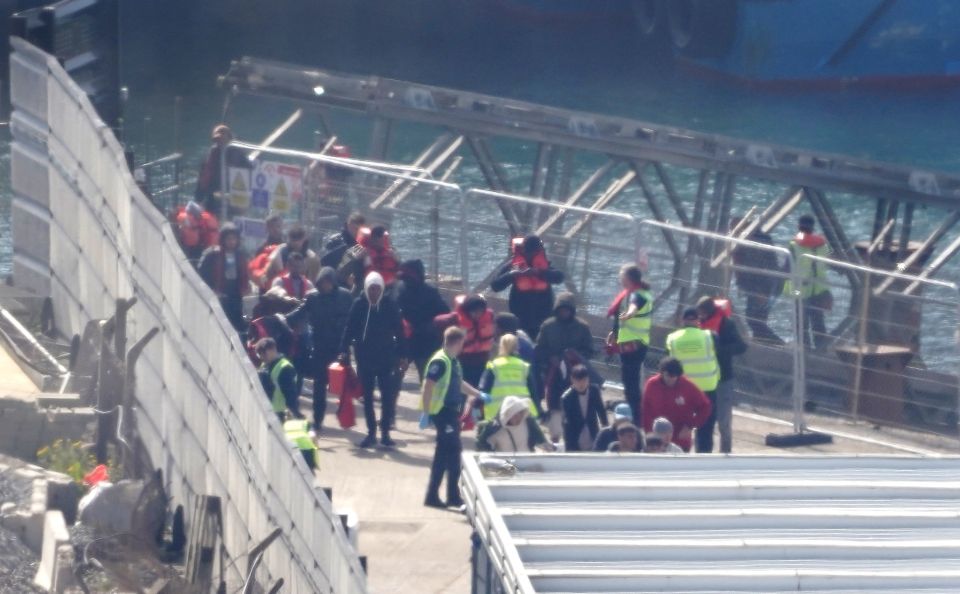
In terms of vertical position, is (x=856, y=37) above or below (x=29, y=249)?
above

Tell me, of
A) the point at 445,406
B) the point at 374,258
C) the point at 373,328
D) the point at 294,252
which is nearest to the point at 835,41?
the point at 374,258

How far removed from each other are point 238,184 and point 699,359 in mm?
6487

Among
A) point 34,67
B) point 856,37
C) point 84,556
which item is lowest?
point 84,556

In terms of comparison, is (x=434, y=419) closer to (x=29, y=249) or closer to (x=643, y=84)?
(x=29, y=249)

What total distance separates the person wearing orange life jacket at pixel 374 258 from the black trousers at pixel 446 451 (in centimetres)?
253

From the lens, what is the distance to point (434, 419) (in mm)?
11117

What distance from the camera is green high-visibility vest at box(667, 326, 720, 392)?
11.5 metres

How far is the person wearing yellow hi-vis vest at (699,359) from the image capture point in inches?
454

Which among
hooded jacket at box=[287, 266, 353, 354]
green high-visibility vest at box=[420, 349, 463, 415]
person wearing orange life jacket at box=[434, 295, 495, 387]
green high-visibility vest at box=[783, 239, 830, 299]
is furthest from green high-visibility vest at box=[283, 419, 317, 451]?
green high-visibility vest at box=[783, 239, 830, 299]

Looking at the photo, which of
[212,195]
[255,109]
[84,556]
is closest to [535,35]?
[255,109]

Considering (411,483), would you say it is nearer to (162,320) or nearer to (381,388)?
(381,388)

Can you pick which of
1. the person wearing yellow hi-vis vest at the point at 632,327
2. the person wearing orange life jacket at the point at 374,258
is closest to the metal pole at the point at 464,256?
the person wearing orange life jacket at the point at 374,258

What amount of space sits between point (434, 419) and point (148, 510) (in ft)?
6.30

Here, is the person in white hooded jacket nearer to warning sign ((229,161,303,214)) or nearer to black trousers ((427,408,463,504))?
black trousers ((427,408,463,504))
